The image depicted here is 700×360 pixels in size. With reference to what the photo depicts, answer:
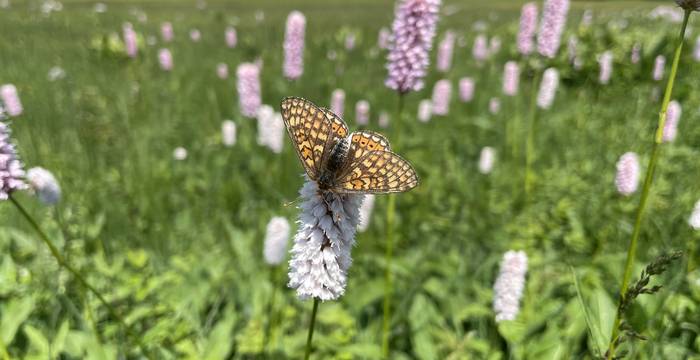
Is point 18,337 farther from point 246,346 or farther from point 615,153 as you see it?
point 615,153

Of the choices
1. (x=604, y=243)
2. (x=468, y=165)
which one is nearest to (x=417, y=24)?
(x=604, y=243)

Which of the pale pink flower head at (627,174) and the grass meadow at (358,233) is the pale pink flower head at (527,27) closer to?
the grass meadow at (358,233)

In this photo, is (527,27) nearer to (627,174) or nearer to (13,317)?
(627,174)

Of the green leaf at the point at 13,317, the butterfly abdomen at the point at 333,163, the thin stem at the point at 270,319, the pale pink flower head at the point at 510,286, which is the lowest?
the thin stem at the point at 270,319

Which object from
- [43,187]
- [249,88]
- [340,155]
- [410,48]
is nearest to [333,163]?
[340,155]

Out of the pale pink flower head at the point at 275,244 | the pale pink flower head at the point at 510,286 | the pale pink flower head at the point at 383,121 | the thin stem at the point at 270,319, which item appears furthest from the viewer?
the pale pink flower head at the point at 383,121

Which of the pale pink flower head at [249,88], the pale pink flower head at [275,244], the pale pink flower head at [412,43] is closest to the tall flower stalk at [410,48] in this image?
the pale pink flower head at [412,43]

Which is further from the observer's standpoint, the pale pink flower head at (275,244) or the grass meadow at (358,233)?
the pale pink flower head at (275,244)
